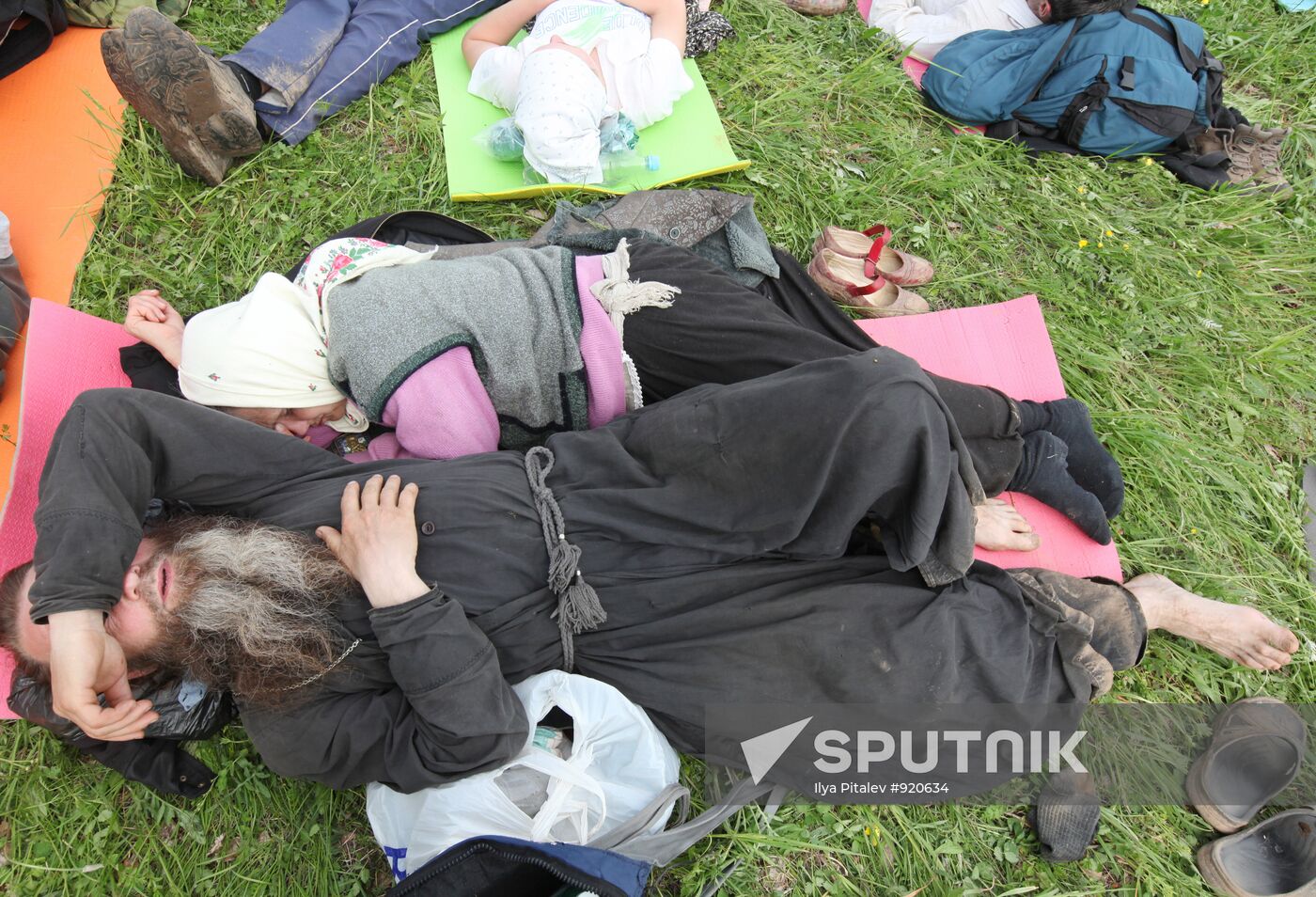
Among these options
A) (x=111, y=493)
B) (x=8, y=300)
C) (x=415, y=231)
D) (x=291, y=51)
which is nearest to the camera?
(x=111, y=493)

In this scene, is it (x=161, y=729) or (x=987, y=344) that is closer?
(x=161, y=729)

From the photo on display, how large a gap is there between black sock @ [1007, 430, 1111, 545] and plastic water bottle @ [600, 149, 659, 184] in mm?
1910

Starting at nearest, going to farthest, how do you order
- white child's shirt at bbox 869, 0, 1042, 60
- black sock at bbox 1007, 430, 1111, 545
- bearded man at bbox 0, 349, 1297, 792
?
bearded man at bbox 0, 349, 1297, 792, black sock at bbox 1007, 430, 1111, 545, white child's shirt at bbox 869, 0, 1042, 60

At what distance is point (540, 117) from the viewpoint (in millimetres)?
3137

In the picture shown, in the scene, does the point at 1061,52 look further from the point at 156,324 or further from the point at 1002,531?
the point at 156,324

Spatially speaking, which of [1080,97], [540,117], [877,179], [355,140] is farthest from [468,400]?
[1080,97]

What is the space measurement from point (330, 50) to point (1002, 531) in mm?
3437

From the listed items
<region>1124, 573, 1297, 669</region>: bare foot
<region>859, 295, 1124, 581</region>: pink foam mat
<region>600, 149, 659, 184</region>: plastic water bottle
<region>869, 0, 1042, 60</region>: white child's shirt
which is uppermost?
<region>869, 0, 1042, 60</region>: white child's shirt

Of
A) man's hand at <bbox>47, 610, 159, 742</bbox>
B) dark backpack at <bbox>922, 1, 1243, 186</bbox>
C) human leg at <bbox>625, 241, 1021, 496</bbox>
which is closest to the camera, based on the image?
man's hand at <bbox>47, 610, 159, 742</bbox>

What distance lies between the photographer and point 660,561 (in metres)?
2.28

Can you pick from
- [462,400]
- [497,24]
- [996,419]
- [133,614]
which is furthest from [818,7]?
[133,614]

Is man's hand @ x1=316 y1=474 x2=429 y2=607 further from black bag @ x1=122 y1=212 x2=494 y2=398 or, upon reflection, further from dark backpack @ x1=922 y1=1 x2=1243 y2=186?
dark backpack @ x1=922 y1=1 x2=1243 y2=186

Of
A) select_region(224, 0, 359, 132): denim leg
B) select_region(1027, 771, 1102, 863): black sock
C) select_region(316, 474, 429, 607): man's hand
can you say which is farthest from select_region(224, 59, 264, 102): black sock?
select_region(1027, 771, 1102, 863): black sock

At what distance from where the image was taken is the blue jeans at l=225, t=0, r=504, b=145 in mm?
3273
